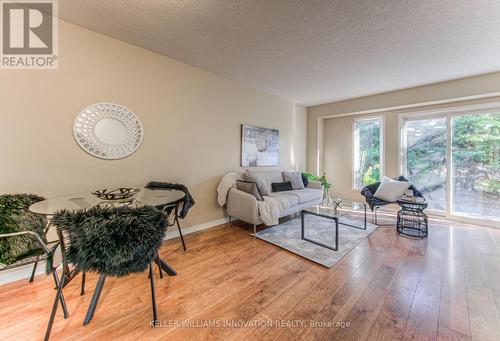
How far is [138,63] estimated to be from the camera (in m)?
2.45

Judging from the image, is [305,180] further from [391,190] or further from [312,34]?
[312,34]

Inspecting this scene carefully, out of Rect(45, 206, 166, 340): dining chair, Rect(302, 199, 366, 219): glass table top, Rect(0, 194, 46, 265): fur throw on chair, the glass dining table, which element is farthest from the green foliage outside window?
Rect(0, 194, 46, 265): fur throw on chair

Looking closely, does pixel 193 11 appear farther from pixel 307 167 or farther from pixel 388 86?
pixel 307 167

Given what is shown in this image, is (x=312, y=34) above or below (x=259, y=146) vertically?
above

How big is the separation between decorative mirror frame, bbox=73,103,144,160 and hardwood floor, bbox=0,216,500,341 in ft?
4.35

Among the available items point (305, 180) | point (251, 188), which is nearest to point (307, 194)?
point (305, 180)

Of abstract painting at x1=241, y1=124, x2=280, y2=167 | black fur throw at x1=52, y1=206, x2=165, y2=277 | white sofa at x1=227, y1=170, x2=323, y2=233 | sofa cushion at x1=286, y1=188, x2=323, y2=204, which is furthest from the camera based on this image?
abstract painting at x1=241, y1=124, x2=280, y2=167

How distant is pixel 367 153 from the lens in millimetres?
4621

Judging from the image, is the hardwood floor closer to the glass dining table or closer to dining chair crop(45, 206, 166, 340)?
the glass dining table

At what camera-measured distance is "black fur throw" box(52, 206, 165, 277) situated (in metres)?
1.10

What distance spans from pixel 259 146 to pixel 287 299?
2.84 meters

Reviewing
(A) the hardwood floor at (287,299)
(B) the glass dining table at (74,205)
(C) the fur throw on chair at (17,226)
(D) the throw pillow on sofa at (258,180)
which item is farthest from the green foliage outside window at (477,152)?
(C) the fur throw on chair at (17,226)

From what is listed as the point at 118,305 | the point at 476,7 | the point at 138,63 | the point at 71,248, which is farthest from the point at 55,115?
the point at 476,7

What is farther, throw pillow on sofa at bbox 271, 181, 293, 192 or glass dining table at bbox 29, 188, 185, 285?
throw pillow on sofa at bbox 271, 181, 293, 192
